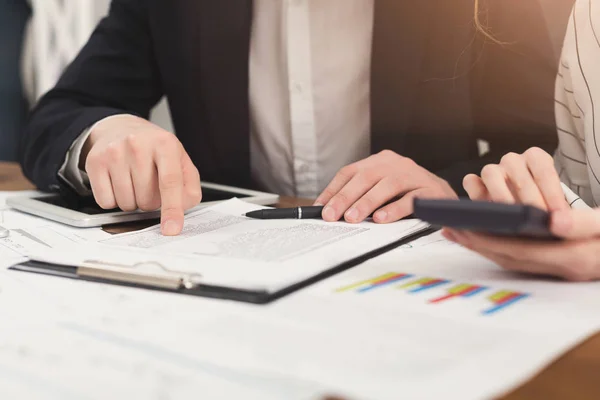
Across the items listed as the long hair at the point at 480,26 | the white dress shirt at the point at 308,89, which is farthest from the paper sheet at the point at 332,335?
the white dress shirt at the point at 308,89

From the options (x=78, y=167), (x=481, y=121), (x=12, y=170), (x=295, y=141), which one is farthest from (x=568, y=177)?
(x=12, y=170)

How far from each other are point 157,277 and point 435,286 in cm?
20

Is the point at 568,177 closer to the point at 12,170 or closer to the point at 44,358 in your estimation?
the point at 44,358

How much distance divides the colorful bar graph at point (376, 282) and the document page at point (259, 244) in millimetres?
32

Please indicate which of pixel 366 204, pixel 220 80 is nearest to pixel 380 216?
pixel 366 204

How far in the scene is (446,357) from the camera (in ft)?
0.98

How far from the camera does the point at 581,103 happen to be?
2.17 feet

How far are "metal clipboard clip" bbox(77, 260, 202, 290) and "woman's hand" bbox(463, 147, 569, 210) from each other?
Result: 0.82 ft

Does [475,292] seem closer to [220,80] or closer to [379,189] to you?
[379,189]

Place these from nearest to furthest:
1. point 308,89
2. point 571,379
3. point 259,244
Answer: point 571,379 < point 259,244 < point 308,89

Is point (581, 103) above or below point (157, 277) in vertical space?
above

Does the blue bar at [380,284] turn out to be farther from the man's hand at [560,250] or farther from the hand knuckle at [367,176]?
the hand knuckle at [367,176]

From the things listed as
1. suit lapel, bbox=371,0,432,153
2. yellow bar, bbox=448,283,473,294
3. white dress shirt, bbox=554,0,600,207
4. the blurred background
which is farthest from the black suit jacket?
the blurred background

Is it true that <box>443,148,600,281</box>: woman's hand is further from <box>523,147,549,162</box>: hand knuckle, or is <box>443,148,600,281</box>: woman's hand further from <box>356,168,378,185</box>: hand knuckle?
<box>356,168,378,185</box>: hand knuckle
